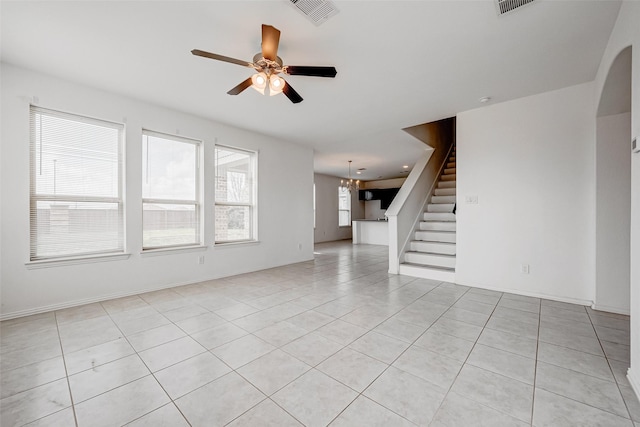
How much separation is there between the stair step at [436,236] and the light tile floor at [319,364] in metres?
1.63

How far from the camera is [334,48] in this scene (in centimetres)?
247

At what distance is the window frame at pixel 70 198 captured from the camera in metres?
2.93

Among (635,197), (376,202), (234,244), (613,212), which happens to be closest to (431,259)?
(613,212)

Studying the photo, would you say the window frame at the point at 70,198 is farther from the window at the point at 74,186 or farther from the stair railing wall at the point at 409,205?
the stair railing wall at the point at 409,205

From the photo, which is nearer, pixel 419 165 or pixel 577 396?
pixel 577 396

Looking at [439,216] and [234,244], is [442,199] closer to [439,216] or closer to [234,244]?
[439,216]

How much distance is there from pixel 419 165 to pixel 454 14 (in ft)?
12.9

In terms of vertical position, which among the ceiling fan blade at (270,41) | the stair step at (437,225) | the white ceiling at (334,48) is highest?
the white ceiling at (334,48)

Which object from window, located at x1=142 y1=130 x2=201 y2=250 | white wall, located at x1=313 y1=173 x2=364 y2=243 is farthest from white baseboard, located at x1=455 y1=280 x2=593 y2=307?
white wall, located at x1=313 y1=173 x2=364 y2=243

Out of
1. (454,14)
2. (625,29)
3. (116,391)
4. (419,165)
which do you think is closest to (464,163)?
(419,165)

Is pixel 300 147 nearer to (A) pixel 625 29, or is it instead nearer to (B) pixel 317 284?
(B) pixel 317 284

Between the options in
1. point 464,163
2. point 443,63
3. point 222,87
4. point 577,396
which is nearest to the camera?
point 577,396

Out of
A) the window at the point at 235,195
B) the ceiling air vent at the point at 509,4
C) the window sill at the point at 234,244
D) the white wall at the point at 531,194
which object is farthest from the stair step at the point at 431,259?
the ceiling air vent at the point at 509,4

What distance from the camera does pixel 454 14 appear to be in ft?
6.75
